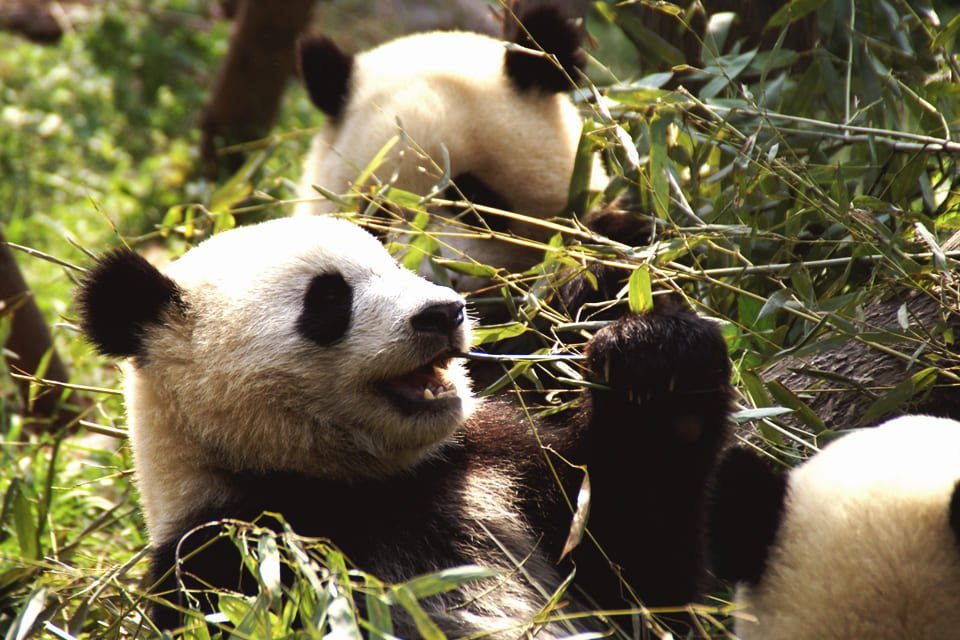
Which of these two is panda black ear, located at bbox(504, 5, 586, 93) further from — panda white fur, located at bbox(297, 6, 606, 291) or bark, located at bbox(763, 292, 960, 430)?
bark, located at bbox(763, 292, 960, 430)

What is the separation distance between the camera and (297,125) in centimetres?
762

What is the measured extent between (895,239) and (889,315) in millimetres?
244

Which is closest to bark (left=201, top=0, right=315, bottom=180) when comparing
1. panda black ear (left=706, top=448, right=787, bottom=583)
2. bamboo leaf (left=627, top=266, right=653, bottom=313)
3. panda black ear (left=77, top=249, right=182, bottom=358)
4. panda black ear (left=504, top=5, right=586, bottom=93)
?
panda black ear (left=504, top=5, right=586, bottom=93)

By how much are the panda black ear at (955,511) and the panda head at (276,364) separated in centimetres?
125

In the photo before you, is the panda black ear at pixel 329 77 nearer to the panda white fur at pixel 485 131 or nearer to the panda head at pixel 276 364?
the panda white fur at pixel 485 131

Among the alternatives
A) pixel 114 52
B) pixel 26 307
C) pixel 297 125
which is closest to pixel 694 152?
pixel 26 307

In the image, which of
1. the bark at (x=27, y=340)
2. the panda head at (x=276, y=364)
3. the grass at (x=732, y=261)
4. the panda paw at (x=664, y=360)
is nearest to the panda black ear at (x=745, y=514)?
the grass at (x=732, y=261)

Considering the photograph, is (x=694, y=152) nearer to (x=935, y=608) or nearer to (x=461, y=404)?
(x=461, y=404)

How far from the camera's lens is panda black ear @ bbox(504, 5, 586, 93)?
4023 mm

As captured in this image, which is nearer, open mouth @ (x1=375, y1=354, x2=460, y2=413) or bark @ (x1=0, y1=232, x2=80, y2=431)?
open mouth @ (x1=375, y1=354, x2=460, y2=413)

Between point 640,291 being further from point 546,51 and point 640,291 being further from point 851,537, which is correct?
point 546,51

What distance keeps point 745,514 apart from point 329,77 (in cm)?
290

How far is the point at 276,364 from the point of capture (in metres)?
2.74

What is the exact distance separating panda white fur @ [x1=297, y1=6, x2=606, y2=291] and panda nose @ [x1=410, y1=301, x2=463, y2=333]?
115 centimetres
